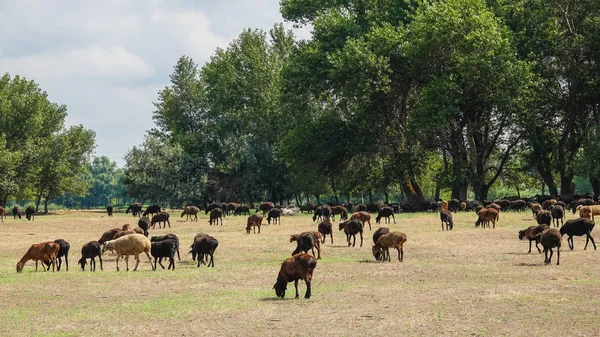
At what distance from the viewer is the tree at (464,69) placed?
54969 millimetres

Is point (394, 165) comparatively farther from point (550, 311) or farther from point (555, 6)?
point (550, 311)

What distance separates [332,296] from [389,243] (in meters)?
7.11

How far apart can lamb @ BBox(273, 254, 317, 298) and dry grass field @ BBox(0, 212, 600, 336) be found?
0.37m

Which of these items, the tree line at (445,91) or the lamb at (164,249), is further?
the tree line at (445,91)

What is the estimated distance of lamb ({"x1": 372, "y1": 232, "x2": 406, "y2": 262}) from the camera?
25.7 m

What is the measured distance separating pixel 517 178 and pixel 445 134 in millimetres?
16192

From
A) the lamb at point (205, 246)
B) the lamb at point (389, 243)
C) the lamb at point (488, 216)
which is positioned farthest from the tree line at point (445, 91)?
the lamb at point (205, 246)

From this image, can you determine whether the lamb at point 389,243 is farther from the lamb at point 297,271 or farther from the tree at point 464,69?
the tree at point 464,69

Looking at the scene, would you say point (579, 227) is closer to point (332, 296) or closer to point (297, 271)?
point (332, 296)

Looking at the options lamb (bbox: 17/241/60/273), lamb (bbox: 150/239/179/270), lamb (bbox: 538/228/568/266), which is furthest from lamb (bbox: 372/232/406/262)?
lamb (bbox: 17/241/60/273)

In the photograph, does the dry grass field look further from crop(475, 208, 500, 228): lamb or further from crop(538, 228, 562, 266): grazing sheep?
crop(475, 208, 500, 228): lamb

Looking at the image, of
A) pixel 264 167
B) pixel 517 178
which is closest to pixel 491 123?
pixel 517 178

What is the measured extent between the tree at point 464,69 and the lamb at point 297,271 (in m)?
38.3

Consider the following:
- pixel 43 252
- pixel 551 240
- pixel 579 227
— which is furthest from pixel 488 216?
pixel 43 252
